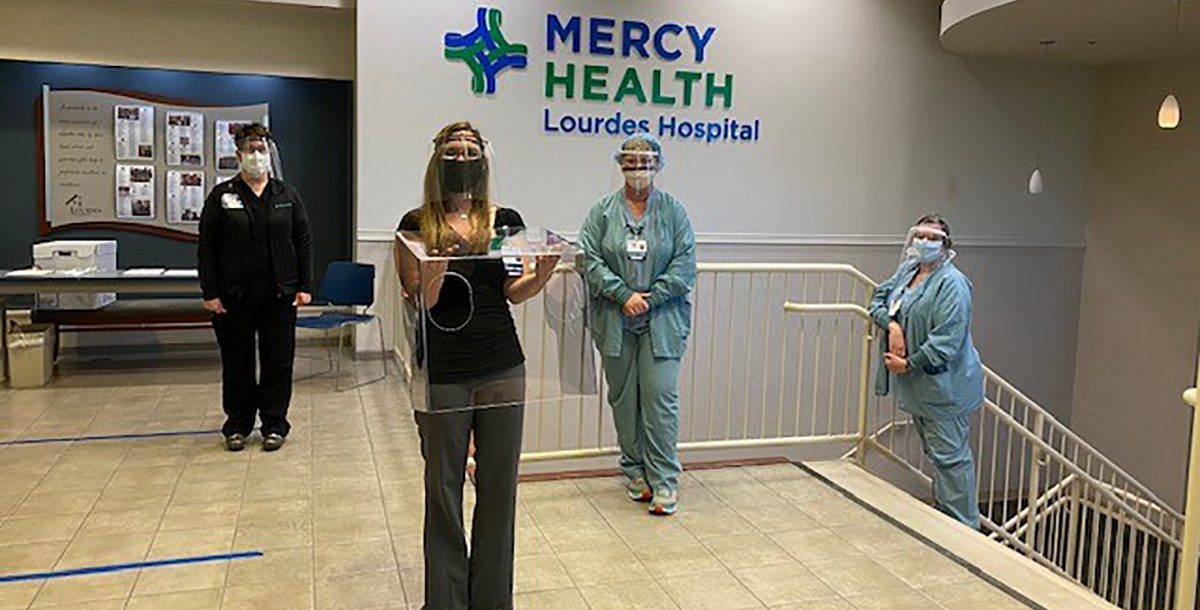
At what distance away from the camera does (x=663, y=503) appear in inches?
152

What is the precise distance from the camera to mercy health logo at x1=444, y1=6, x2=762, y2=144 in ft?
22.1

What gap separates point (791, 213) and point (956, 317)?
132 inches

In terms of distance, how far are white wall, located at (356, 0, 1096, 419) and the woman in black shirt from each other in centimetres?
403

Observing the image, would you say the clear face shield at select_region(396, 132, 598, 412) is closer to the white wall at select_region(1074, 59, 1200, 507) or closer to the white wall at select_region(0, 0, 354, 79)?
the white wall at select_region(0, 0, 354, 79)

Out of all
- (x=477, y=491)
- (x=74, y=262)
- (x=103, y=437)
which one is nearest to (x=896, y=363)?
(x=477, y=491)

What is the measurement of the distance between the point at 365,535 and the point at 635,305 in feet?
4.48

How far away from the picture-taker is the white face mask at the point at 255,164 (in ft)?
14.1

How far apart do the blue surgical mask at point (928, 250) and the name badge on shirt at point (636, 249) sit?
60.6 inches

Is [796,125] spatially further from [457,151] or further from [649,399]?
[457,151]

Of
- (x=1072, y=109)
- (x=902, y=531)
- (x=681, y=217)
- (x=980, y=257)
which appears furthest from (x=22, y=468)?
(x=1072, y=109)

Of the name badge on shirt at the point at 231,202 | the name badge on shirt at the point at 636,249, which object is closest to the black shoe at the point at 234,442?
the name badge on shirt at the point at 231,202

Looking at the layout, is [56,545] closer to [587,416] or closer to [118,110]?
[587,416]

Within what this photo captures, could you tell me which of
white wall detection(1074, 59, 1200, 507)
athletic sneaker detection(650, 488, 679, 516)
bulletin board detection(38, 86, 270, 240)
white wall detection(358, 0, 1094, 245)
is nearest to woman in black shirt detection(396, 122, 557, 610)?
athletic sneaker detection(650, 488, 679, 516)

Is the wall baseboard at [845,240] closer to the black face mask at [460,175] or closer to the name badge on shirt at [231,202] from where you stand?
the name badge on shirt at [231,202]
